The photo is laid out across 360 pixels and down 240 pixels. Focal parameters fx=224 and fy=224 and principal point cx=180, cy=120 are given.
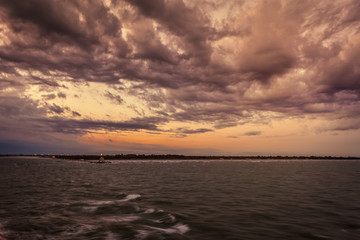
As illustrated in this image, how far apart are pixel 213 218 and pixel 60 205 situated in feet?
48.3

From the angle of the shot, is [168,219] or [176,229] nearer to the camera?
[176,229]

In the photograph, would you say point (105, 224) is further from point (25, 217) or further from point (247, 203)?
point (247, 203)

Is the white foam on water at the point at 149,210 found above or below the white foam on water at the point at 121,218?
above

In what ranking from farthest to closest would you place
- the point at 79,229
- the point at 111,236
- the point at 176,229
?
the point at 176,229 → the point at 79,229 → the point at 111,236

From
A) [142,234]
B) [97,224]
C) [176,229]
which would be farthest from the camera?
[97,224]

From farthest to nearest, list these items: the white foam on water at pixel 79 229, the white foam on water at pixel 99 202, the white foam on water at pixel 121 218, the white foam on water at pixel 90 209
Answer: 1. the white foam on water at pixel 99 202
2. the white foam on water at pixel 90 209
3. the white foam on water at pixel 121 218
4. the white foam on water at pixel 79 229

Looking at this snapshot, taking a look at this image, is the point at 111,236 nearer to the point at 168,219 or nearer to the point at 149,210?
the point at 168,219

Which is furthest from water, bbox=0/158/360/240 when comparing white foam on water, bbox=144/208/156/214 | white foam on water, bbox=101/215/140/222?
white foam on water, bbox=144/208/156/214

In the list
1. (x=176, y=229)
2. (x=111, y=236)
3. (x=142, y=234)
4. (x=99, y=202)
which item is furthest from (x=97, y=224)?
(x=99, y=202)

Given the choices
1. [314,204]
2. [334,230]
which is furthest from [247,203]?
[334,230]

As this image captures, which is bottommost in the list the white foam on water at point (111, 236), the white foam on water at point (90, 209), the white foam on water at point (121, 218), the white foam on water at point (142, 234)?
the white foam on water at point (142, 234)

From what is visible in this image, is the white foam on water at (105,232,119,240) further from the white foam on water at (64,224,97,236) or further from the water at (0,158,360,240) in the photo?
the white foam on water at (64,224,97,236)

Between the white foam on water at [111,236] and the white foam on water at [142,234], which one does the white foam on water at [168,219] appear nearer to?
the white foam on water at [142,234]

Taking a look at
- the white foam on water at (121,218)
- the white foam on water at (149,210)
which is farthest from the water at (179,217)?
the white foam on water at (149,210)
